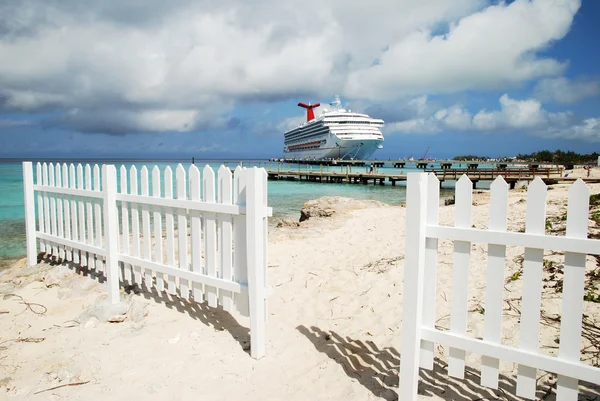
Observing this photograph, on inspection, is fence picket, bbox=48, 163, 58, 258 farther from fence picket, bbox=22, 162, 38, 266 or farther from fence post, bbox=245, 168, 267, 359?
fence post, bbox=245, 168, 267, 359

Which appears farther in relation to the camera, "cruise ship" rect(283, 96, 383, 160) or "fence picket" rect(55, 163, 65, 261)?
"cruise ship" rect(283, 96, 383, 160)

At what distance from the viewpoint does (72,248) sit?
4.93 metres

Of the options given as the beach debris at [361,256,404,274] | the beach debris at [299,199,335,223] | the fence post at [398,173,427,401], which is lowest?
the beach debris at [361,256,404,274]

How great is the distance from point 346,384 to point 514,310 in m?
1.72

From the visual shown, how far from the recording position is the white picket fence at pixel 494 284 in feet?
6.11

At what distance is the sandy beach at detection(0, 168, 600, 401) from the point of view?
2598 mm

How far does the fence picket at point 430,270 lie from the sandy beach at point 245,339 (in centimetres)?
35

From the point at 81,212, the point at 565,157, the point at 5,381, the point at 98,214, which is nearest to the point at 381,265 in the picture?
the point at 98,214

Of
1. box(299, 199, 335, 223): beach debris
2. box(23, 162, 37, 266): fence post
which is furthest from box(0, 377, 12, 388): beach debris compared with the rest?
box(299, 199, 335, 223): beach debris

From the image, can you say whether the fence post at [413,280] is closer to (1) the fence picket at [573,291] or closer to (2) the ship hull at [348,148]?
(1) the fence picket at [573,291]

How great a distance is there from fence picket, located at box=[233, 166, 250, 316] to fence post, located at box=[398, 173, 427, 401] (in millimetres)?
1354

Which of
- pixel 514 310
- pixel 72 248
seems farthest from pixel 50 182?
pixel 514 310

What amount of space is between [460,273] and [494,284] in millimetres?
186

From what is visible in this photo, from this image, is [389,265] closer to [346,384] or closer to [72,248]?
[346,384]
